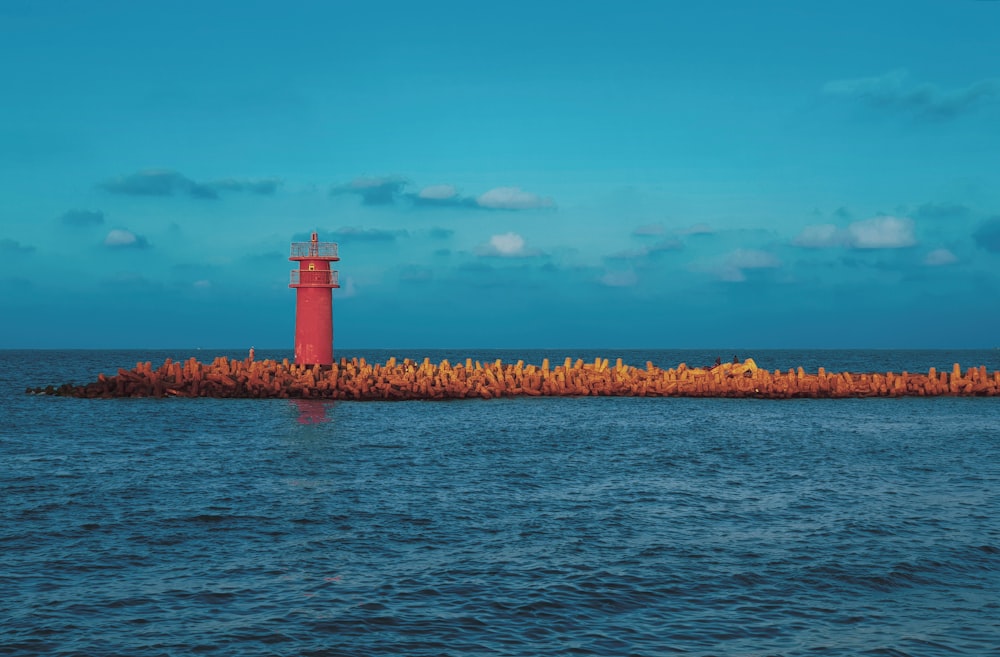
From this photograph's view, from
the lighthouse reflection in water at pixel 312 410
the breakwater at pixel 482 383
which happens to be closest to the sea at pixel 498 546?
the lighthouse reflection in water at pixel 312 410

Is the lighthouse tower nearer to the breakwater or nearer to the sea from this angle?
the breakwater

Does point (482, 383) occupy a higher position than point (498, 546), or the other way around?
point (482, 383)

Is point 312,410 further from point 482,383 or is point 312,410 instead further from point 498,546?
point 498,546

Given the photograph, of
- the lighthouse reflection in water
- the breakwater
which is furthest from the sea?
the breakwater

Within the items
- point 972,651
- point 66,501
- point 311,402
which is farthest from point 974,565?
point 311,402

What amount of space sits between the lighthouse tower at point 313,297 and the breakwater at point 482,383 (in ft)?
4.08

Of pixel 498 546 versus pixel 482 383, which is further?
pixel 482 383

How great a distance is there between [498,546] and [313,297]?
3009 cm

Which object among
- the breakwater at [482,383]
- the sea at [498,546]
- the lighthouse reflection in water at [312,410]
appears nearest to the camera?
the sea at [498,546]

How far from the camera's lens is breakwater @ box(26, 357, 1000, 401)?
3953cm

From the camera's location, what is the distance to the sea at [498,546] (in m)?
8.83

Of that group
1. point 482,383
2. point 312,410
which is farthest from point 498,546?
point 482,383

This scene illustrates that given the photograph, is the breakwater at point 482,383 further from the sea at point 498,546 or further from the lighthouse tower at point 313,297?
the sea at point 498,546

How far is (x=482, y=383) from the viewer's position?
4191 centimetres
